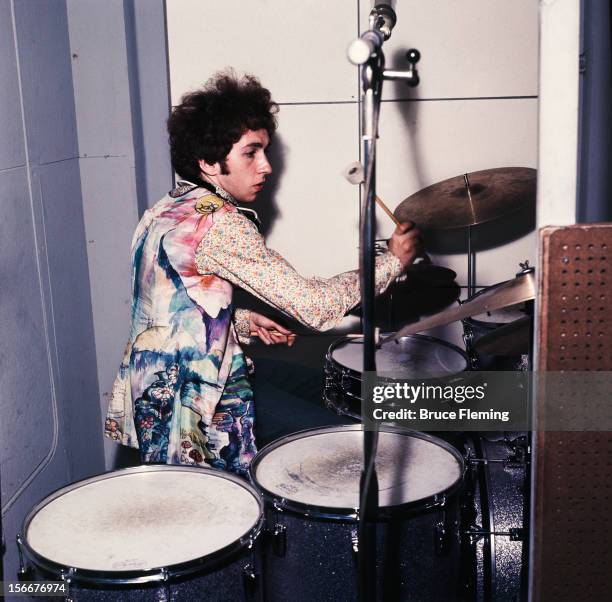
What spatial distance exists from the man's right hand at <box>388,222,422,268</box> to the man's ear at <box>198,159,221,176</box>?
0.62 m

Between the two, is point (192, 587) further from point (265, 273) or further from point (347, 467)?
point (265, 273)

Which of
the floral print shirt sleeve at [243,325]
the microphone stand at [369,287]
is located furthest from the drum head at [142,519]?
the floral print shirt sleeve at [243,325]

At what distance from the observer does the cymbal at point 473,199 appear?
7.82ft

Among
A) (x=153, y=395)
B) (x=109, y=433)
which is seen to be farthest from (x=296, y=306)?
(x=109, y=433)

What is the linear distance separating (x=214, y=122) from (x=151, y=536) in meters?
1.30

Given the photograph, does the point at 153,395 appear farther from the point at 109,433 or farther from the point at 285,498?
the point at 285,498

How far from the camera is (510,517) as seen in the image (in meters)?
1.87

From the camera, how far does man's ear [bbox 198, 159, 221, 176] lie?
2.26 m

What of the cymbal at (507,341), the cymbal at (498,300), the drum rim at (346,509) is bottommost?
the drum rim at (346,509)

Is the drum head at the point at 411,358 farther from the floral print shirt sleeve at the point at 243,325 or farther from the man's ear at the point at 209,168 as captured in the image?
the man's ear at the point at 209,168

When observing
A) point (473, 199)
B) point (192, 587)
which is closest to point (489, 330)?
point (473, 199)

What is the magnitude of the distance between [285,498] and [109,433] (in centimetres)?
93

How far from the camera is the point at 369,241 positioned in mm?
1031

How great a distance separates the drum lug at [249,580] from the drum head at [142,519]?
0.07 meters
